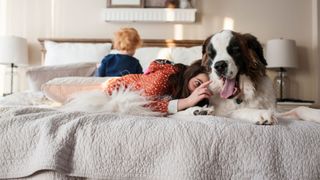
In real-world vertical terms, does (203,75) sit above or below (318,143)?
above

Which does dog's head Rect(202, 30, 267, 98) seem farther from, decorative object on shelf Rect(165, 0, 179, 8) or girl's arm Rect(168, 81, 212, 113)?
decorative object on shelf Rect(165, 0, 179, 8)

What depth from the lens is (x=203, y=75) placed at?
1.19 m

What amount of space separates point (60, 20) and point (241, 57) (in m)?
2.56

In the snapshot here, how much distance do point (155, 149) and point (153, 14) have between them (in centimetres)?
255

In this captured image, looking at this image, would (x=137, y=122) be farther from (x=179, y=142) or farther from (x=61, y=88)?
(x=61, y=88)

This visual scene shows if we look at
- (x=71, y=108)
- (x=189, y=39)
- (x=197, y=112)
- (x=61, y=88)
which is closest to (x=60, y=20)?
(x=189, y=39)

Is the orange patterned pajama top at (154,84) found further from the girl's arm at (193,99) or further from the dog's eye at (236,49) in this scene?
the dog's eye at (236,49)

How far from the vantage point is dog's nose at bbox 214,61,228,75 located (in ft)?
3.48

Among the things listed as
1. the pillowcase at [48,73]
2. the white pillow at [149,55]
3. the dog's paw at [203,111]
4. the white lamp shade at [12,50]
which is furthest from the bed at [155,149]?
the white lamp shade at [12,50]

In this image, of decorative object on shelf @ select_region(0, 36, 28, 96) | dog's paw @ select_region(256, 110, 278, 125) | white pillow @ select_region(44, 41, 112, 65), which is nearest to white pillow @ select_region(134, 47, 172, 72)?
white pillow @ select_region(44, 41, 112, 65)

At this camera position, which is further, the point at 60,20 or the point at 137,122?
the point at 60,20

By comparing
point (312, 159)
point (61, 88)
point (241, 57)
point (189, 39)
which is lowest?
point (312, 159)

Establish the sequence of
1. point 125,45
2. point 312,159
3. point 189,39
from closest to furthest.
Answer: point 312,159 → point 125,45 → point 189,39

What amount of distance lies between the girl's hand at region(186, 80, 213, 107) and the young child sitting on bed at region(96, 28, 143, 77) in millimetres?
1027
